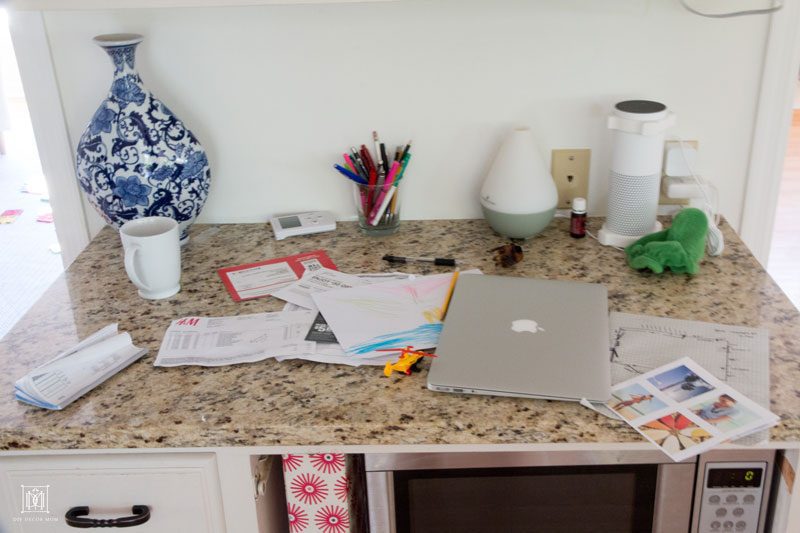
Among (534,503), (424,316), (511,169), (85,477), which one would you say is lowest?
(534,503)

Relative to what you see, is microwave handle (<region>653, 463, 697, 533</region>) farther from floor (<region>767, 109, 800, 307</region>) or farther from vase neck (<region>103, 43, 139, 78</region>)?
floor (<region>767, 109, 800, 307</region>)

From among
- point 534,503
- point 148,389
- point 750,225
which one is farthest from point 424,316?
point 750,225

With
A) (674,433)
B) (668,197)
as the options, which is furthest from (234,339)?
(668,197)

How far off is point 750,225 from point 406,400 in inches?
35.9

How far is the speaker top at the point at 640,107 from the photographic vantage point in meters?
1.44

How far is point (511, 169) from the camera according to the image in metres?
1.52

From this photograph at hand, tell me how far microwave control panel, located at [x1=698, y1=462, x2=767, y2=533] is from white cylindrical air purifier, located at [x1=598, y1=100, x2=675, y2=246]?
1.60 feet

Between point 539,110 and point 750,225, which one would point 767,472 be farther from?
point 539,110

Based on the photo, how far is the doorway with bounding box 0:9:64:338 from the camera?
10.5 feet

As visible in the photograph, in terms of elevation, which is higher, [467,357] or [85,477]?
[467,357]

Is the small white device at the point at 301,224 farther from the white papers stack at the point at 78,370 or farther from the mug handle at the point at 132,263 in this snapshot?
the white papers stack at the point at 78,370

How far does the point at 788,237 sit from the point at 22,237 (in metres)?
3.23

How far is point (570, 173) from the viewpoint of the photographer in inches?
64.0

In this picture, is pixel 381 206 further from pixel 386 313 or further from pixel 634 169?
pixel 634 169
